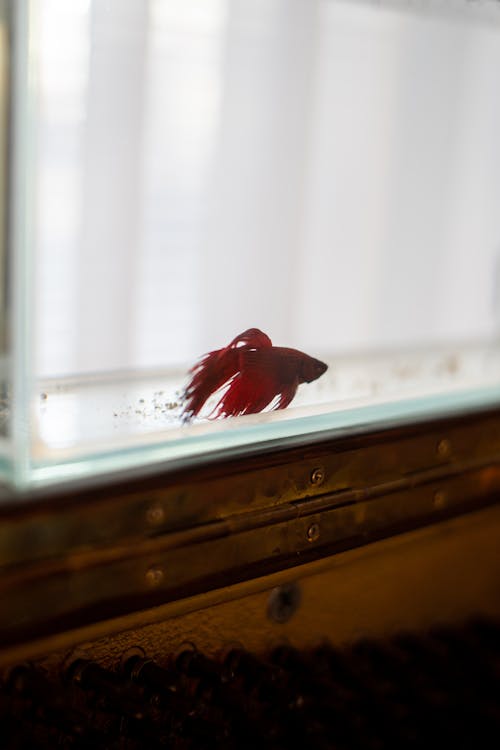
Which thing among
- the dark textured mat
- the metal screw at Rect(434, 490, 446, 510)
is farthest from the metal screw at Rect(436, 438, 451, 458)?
the dark textured mat

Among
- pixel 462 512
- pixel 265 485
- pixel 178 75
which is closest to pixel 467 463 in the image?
pixel 462 512

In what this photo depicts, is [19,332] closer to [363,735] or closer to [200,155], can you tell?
[200,155]

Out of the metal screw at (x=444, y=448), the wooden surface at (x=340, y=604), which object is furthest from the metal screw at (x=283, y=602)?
the metal screw at (x=444, y=448)

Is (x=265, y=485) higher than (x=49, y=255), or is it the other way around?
(x=49, y=255)

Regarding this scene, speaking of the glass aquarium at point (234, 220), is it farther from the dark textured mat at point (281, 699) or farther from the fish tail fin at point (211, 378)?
the dark textured mat at point (281, 699)

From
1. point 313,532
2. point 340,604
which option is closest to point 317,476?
point 313,532

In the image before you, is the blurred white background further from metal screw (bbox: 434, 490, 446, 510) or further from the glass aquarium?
metal screw (bbox: 434, 490, 446, 510)
